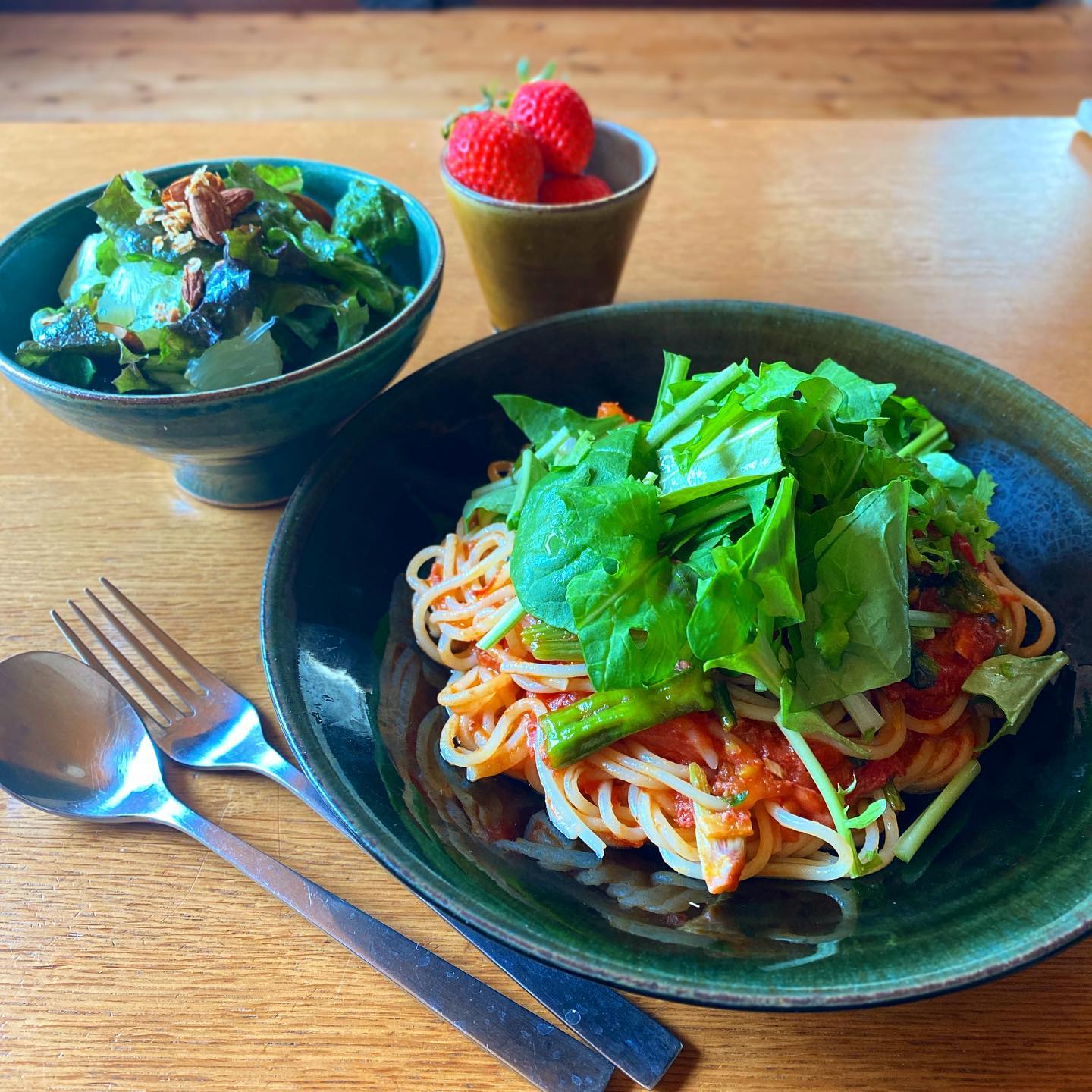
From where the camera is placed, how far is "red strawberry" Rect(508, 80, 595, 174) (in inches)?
73.3

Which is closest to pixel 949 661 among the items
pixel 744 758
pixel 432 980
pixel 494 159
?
pixel 744 758

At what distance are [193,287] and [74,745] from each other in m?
0.76

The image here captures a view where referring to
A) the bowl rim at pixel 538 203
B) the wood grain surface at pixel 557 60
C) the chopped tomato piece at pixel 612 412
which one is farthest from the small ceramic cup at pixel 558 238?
the wood grain surface at pixel 557 60

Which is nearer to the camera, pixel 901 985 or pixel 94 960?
pixel 901 985

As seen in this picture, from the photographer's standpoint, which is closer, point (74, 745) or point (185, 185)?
point (74, 745)

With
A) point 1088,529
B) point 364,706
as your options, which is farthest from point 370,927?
point 1088,529

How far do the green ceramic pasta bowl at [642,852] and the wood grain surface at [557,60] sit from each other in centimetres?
346

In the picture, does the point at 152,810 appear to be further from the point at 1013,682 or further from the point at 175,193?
the point at 1013,682

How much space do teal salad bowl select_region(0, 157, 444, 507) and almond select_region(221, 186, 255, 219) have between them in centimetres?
21

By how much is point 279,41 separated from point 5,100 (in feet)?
5.21

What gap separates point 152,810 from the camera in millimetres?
1232

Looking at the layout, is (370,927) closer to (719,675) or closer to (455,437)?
(719,675)

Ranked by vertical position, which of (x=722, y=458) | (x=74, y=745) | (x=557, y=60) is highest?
(x=722, y=458)

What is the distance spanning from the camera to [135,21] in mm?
5656
